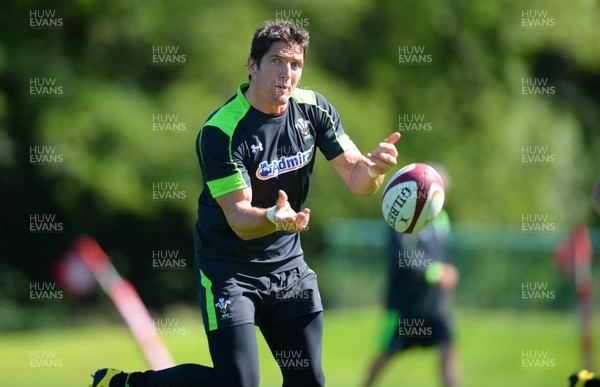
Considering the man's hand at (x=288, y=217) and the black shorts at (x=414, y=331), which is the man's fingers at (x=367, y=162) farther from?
the black shorts at (x=414, y=331)

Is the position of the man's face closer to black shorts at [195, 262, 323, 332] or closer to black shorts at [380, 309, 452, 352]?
black shorts at [195, 262, 323, 332]

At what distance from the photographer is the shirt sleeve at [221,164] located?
492cm

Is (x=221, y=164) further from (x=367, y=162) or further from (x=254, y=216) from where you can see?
(x=367, y=162)

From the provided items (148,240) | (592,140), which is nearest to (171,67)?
(148,240)

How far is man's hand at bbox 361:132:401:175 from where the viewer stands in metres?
5.05

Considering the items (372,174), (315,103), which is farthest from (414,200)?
(315,103)

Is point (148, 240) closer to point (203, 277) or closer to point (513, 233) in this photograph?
point (513, 233)

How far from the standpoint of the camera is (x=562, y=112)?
19.4 m

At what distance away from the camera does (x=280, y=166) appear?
201 inches

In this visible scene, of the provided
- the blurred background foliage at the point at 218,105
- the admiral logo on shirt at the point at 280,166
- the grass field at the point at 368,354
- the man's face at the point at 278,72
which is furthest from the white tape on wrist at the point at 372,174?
the blurred background foliage at the point at 218,105

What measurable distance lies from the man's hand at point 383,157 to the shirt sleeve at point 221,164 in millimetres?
693

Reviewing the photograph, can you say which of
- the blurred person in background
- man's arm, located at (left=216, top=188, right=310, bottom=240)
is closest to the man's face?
man's arm, located at (left=216, top=188, right=310, bottom=240)

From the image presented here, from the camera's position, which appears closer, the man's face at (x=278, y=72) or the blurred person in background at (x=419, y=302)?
the man's face at (x=278, y=72)

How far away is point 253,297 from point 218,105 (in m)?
12.2
